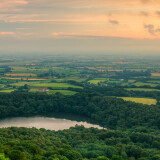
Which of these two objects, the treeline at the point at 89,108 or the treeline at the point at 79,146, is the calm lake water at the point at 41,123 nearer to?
the treeline at the point at 89,108

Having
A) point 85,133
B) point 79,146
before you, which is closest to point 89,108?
point 85,133

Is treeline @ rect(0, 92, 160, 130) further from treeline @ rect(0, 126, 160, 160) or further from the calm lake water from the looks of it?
treeline @ rect(0, 126, 160, 160)

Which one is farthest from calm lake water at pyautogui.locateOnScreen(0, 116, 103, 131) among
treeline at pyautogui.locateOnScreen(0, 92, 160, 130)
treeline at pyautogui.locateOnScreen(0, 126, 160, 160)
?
treeline at pyautogui.locateOnScreen(0, 126, 160, 160)

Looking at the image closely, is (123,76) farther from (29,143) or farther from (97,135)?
(29,143)

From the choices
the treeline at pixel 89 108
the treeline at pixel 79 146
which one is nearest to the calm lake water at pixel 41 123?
the treeline at pixel 89 108

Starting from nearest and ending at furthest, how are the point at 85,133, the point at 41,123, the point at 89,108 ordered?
the point at 85,133 < the point at 41,123 < the point at 89,108

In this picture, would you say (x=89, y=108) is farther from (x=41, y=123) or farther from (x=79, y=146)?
(x=79, y=146)
